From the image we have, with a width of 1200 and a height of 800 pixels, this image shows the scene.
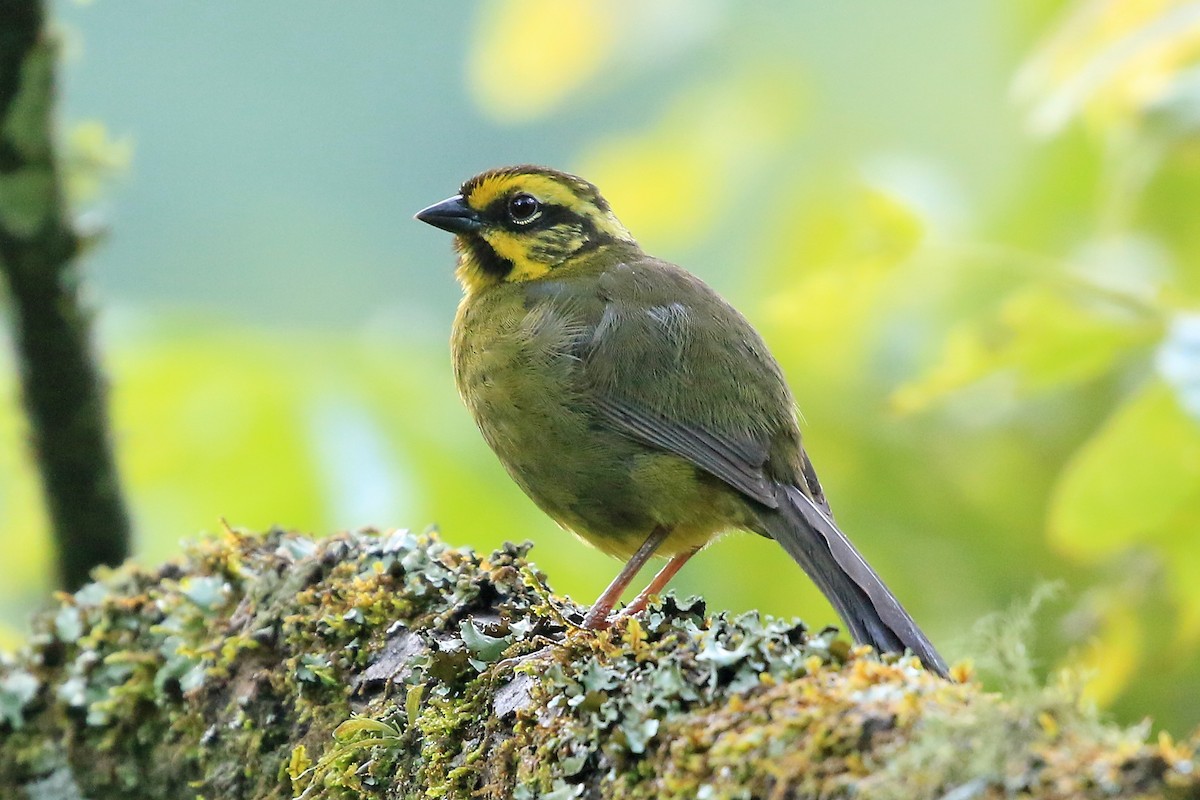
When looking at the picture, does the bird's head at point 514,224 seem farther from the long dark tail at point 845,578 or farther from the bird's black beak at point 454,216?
the long dark tail at point 845,578

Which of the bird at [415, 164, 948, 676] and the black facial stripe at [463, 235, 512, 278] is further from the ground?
the black facial stripe at [463, 235, 512, 278]

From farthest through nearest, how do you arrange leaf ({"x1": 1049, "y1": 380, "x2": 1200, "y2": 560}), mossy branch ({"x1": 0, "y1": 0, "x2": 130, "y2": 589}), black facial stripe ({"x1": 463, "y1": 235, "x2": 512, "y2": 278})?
black facial stripe ({"x1": 463, "y1": 235, "x2": 512, "y2": 278}) → mossy branch ({"x1": 0, "y1": 0, "x2": 130, "y2": 589}) → leaf ({"x1": 1049, "y1": 380, "x2": 1200, "y2": 560})

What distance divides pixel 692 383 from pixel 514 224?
1.02m

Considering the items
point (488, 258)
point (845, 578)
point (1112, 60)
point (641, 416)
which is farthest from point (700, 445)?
point (1112, 60)

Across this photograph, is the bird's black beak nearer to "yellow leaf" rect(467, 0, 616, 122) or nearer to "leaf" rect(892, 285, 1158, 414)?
"yellow leaf" rect(467, 0, 616, 122)

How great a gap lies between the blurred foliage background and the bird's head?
456 millimetres

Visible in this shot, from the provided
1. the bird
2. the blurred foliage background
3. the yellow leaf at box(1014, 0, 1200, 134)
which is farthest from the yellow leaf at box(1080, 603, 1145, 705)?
the yellow leaf at box(1014, 0, 1200, 134)

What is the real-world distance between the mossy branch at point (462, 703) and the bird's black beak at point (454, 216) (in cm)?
141

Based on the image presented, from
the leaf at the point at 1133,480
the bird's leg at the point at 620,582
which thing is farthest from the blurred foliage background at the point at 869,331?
the bird's leg at the point at 620,582

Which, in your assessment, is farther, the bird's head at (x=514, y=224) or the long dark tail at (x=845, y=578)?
the bird's head at (x=514, y=224)

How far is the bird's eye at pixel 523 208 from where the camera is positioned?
4355mm

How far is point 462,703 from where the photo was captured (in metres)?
2.30

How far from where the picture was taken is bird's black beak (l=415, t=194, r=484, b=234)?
4.30 metres

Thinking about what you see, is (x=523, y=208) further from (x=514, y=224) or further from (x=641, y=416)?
(x=641, y=416)
